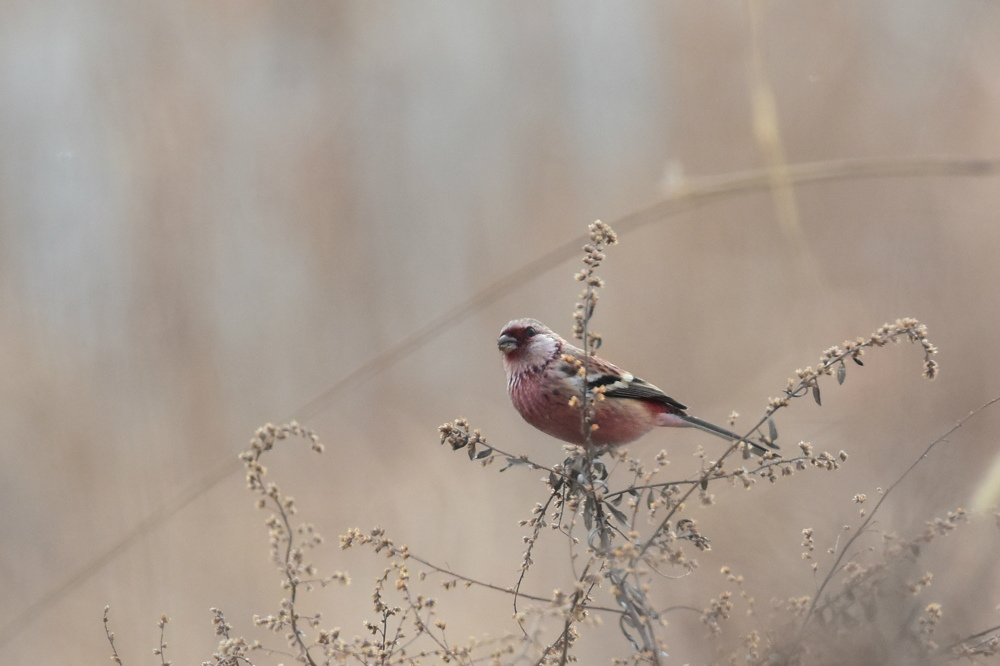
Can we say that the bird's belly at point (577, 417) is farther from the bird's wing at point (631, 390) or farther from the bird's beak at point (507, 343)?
the bird's beak at point (507, 343)

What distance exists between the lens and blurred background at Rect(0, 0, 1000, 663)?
385 cm

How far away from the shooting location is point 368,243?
473cm

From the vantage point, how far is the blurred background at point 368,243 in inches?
151

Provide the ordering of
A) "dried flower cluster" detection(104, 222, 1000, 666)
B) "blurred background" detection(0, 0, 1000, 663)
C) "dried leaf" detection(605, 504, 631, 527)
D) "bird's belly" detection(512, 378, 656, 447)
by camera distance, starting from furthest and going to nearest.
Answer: "blurred background" detection(0, 0, 1000, 663)
"bird's belly" detection(512, 378, 656, 447)
"dried leaf" detection(605, 504, 631, 527)
"dried flower cluster" detection(104, 222, 1000, 666)

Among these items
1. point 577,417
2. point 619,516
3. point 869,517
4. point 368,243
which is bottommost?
point 869,517

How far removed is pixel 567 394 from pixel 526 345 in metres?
0.26

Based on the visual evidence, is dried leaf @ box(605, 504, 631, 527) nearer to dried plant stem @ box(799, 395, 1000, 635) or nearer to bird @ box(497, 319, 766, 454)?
dried plant stem @ box(799, 395, 1000, 635)

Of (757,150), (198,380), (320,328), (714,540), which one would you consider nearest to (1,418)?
(198,380)

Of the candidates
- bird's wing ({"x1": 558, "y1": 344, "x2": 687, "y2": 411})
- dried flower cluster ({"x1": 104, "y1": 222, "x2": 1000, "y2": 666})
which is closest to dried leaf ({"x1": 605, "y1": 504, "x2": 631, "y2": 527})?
dried flower cluster ({"x1": 104, "y1": 222, "x2": 1000, "y2": 666})

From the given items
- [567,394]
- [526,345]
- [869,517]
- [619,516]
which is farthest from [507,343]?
A: [869,517]

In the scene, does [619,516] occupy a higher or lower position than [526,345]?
lower

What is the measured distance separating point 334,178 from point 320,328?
0.80m

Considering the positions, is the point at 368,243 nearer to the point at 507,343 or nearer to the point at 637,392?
the point at 507,343

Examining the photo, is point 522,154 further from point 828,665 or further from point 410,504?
point 828,665
